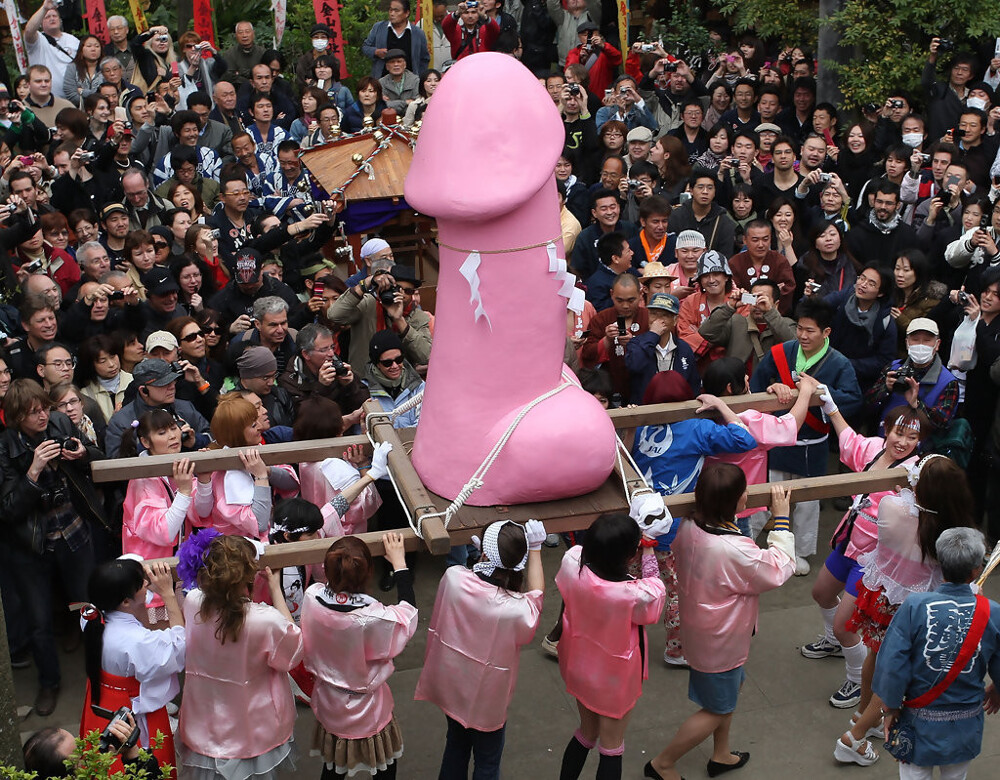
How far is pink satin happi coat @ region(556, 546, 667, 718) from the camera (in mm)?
4496

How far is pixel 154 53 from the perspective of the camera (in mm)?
11805

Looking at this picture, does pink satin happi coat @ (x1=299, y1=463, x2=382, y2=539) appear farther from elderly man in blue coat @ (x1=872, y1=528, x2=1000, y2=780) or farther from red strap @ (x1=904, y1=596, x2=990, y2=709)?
red strap @ (x1=904, y1=596, x2=990, y2=709)

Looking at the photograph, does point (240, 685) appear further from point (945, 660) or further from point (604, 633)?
point (945, 660)

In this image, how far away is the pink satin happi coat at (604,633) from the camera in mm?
4496

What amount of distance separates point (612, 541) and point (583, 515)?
14cm

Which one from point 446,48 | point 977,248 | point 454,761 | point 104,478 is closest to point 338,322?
point 104,478

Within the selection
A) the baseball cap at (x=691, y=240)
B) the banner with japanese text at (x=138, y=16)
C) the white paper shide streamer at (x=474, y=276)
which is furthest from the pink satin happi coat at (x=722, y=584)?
the banner with japanese text at (x=138, y=16)

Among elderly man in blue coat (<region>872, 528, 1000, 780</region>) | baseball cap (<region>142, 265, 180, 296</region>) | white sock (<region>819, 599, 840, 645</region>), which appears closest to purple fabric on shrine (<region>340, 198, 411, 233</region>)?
baseball cap (<region>142, 265, 180, 296</region>)

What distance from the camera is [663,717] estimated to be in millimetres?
5645

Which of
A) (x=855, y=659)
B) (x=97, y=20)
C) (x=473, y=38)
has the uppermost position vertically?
(x=97, y=20)

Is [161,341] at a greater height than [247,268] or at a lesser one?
lesser

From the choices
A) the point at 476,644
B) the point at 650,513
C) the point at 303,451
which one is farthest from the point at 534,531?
the point at 303,451

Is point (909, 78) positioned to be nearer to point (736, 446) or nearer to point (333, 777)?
point (736, 446)

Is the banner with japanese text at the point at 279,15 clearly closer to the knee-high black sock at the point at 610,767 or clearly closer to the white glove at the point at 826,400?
the white glove at the point at 826,400
